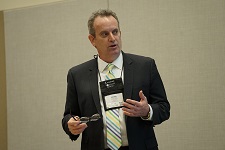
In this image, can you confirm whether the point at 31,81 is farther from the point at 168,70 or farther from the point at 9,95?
the point at 168,70

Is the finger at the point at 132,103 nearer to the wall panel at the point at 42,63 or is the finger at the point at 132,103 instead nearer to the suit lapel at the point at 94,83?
the suit lapel at the point at 94,83

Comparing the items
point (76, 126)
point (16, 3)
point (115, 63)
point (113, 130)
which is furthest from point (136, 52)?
point (16, 3)

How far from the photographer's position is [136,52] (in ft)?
8.57

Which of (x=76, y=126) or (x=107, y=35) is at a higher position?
(x=107, y=35)

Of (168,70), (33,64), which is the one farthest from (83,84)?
(33,64)

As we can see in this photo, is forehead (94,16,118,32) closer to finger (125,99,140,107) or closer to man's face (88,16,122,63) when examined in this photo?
man's face (88,16,122,63)

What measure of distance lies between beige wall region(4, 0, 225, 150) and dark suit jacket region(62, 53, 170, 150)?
896 millimetres

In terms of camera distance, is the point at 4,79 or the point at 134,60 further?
the point at 4,79

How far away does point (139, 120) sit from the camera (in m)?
1.55

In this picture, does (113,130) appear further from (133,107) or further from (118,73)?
(118,73)

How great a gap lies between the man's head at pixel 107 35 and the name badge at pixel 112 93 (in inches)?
8.8

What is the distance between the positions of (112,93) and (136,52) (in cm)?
117

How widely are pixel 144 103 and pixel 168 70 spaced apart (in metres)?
1.18

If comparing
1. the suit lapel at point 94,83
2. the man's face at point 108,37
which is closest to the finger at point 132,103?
the suit lapel at point 94,83
